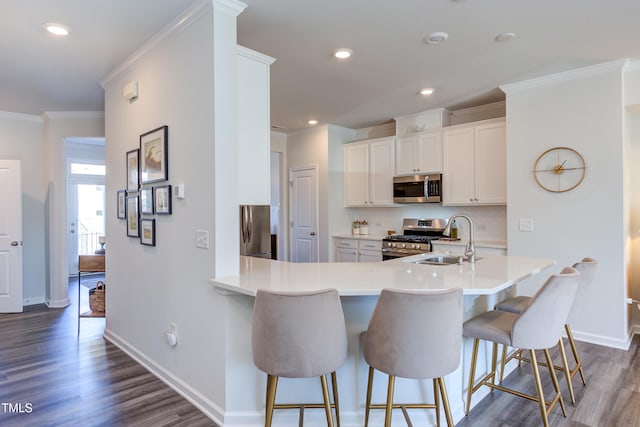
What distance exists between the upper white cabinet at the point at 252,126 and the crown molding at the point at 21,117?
4.18 metres

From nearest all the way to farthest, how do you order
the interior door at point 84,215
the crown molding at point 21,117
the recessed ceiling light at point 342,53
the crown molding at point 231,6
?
1. the crown molding at point 231,6
2. the recessed ceiling light at point 342,53
3. the crown molding at point 21,117
4. the interior door at point 84,215

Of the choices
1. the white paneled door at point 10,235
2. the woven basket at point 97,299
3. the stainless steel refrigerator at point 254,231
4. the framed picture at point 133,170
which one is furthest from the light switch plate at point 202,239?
the white paneled door at point 10,235

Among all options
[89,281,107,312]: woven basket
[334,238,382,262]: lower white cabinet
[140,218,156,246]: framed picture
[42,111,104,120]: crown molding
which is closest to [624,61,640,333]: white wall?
[334,238,382,262]: lower white cabinet

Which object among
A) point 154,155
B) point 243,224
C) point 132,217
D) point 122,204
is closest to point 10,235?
point 122,204

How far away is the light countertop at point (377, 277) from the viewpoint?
1.97m

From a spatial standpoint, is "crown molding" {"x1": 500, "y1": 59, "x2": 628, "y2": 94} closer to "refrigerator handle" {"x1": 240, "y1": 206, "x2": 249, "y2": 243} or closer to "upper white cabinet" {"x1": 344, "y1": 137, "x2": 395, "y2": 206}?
"upper white cabinet" {"x1": 344, "y1": 137, "x2": 395, "y2": 206}

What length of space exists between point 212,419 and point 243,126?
1.91 m

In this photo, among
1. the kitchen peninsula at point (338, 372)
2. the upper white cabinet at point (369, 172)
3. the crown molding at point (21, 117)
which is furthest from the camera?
the upper white cabinet at point (369, 172)

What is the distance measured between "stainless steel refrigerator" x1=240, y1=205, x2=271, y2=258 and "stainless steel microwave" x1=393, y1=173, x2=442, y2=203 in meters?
2.02

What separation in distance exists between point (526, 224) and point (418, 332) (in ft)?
9.29

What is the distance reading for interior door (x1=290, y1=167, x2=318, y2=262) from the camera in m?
5.99

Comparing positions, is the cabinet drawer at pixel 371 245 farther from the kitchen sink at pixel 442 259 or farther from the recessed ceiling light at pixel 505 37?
the recessed ceiling light at pixel 505 37

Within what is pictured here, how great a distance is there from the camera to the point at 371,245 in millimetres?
5348

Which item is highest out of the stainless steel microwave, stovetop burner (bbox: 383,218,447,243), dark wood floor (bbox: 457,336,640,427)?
the stainless steel microwave
